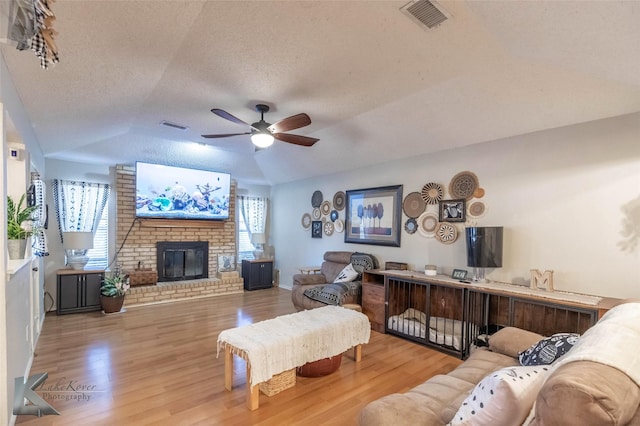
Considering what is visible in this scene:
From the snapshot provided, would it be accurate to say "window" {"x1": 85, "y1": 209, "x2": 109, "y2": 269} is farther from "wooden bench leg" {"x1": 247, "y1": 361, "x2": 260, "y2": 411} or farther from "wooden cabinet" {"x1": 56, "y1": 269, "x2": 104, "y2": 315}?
"wooden bench leg" {"x1": 247, "y1": 361, "x2": 260, "y2": 411}

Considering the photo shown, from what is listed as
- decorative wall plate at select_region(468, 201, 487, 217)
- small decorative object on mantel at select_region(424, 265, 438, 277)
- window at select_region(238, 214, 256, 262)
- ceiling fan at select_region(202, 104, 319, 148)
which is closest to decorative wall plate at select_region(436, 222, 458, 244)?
decorative wall plate at select_region(468, 201, 487, 217)

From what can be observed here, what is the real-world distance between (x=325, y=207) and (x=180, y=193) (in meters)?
2.87

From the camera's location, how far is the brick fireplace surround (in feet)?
18.2

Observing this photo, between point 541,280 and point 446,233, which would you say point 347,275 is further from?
point 541,280

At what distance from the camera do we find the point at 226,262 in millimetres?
6734

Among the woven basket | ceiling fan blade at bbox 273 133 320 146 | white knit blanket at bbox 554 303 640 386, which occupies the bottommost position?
the woven basket

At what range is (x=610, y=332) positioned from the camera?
1204 mm

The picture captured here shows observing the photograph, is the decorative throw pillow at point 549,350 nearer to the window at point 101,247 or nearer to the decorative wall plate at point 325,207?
the decorative wall plate at point 325,207

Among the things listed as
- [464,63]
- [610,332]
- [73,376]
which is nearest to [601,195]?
[464,63]

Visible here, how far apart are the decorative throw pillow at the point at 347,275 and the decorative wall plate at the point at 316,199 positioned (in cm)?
163

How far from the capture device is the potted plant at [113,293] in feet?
15.6

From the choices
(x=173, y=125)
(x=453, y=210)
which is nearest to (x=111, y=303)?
(x=173, y=125)

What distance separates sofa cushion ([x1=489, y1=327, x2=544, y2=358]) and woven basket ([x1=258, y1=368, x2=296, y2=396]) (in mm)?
1719

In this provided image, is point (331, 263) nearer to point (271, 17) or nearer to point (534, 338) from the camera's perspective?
point (534, 338)
